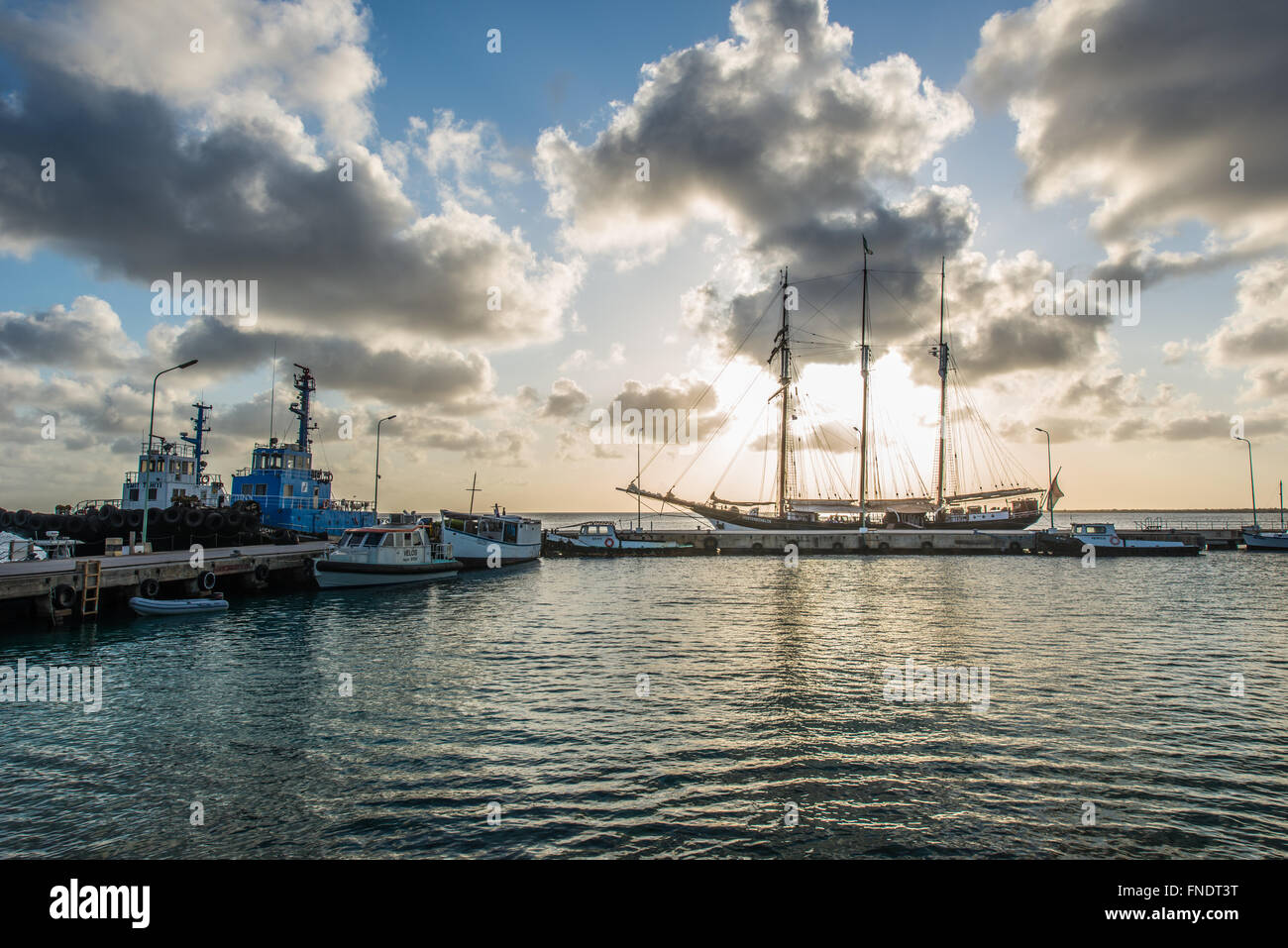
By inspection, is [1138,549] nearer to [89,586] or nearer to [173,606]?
[173,606]

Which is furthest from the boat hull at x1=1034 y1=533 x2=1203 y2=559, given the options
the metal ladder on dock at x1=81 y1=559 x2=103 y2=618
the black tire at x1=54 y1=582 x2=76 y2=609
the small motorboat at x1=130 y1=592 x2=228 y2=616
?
the black tire at x1=54 y1=582 x2=76 y2=609

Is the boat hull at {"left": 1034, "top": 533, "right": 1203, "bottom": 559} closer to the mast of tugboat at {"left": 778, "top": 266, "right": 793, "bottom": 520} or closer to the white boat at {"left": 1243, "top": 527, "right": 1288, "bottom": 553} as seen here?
the white boat at {"left": 1243, "top": 527, "right": 1288, "bottom": 553}

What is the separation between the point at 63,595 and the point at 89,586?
3.25 feet

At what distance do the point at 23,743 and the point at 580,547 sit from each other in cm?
6523

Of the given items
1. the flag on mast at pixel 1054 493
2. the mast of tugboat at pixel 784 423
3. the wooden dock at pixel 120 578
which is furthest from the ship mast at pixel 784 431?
the wooden dock at pixel 120 578

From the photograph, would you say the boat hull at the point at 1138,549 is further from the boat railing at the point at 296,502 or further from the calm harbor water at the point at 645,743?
the boat railing at the point at 296,502

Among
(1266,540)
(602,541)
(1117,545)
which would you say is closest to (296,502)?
(602,541)

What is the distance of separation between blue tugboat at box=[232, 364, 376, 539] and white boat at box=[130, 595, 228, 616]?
107ft

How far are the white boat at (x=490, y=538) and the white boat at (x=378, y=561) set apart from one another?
10.8 m

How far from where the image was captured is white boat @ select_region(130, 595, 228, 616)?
1181 inches

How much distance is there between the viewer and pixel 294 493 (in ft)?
220
